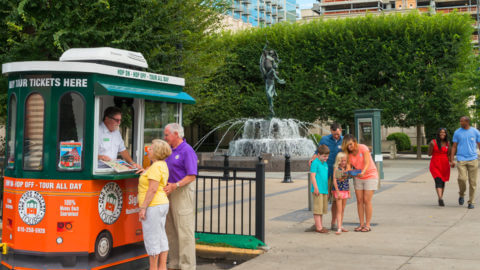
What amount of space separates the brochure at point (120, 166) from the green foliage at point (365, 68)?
23465 mm

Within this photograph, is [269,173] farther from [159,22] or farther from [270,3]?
[270,3]

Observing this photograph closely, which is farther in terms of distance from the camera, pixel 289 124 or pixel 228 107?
pixel 228 107

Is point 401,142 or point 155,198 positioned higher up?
point 401,142

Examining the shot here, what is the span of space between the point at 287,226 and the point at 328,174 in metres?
1.25

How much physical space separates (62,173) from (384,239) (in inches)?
188

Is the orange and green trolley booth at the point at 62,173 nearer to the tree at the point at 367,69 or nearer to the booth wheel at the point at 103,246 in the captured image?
the booth wheel at the point at 103,246

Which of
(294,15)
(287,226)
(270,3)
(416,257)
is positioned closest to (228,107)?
(287,226)

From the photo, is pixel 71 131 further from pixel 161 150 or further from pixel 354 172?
pixel 354 172

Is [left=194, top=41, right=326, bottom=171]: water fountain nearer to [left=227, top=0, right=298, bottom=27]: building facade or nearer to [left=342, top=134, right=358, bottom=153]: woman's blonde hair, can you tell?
[left=342, top=134, right=358, bottom=153]: woman's blonde hair

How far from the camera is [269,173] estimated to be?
2284 centimetres

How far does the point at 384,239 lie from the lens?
7.80 m

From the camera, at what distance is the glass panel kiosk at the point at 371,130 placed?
63.8 feet

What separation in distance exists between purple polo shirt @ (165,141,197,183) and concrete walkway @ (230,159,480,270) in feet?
4.44

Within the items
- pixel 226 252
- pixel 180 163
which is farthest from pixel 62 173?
pixel 226 252
